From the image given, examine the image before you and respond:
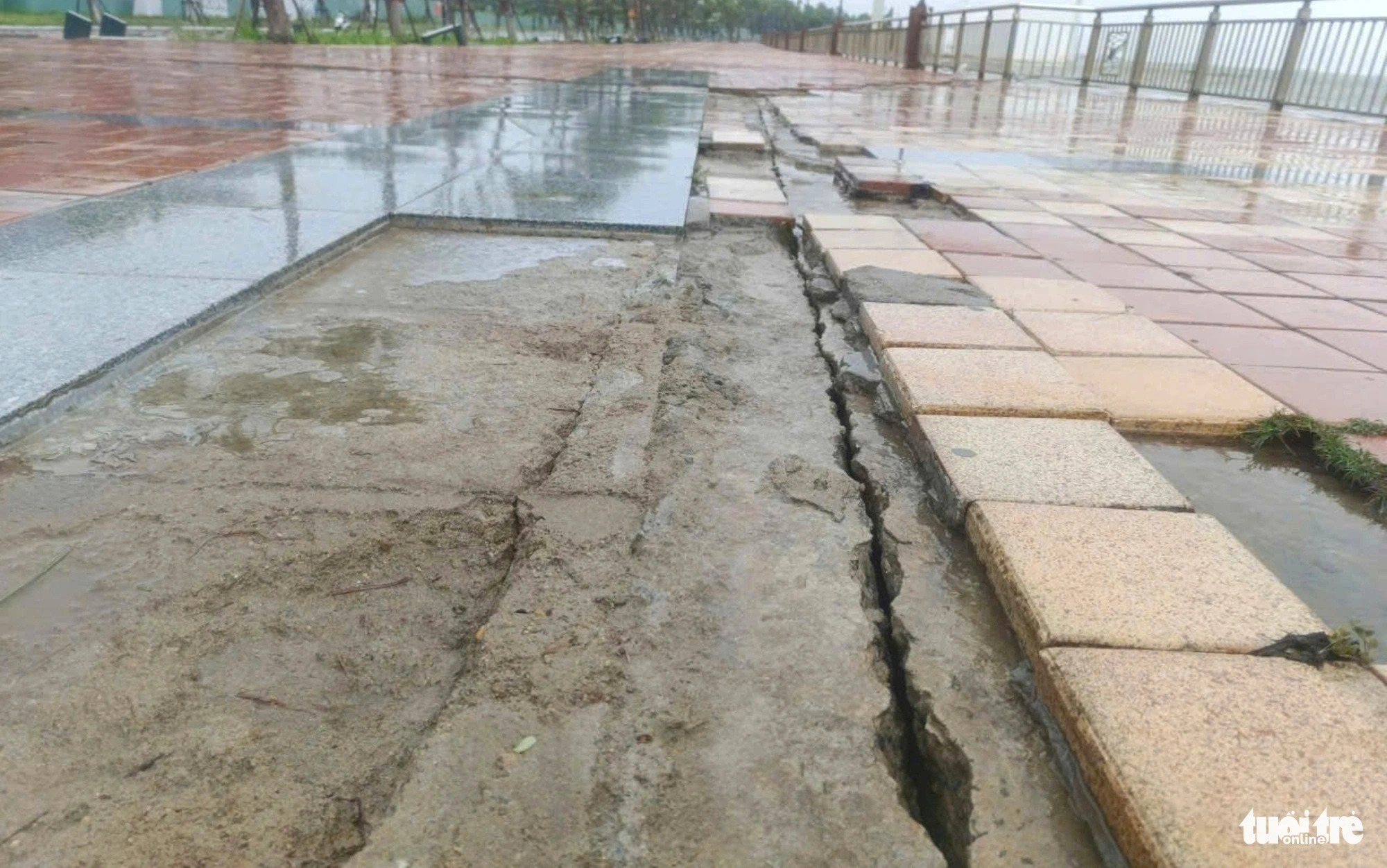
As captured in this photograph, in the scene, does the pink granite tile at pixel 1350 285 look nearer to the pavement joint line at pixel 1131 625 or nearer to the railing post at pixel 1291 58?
the pavement joint line at pixel 1131 625

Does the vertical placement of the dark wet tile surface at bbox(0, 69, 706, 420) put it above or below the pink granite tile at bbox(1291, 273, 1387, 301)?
above

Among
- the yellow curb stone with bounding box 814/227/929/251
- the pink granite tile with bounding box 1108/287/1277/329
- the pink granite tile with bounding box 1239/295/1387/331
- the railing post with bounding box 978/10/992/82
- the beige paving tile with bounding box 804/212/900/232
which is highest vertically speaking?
the railing post with bounding box 978/10/992/82

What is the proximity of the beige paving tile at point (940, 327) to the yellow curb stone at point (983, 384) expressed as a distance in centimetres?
5

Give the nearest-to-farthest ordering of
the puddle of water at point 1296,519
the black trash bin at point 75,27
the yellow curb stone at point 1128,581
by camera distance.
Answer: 1. the yellow curb stone at point 1128,581
2. the puddle of water at point 1296,519
3. the black trash bin at point 75,27

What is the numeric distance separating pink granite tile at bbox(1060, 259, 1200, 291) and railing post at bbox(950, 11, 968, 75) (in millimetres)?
16742

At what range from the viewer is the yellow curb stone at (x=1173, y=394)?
1865 mm

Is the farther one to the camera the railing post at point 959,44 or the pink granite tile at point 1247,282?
the railing post at point 959,44

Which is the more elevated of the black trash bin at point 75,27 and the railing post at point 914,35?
the railing post at point 914,35

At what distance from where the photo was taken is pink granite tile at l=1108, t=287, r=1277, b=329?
2.58 metres

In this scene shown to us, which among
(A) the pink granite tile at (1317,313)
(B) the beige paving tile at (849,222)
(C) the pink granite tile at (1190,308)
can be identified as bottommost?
(C) the pink granite tile at (1190,308)

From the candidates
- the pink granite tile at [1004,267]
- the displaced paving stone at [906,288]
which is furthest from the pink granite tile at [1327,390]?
the pink granite tile at [1004,267]

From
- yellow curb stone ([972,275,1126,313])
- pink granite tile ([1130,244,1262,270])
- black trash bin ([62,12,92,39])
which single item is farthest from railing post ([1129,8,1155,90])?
black trash bin ([62,12,92,39])

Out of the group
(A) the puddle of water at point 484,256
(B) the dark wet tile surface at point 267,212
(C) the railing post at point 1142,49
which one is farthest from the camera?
(C) the railing post at point 1142,49

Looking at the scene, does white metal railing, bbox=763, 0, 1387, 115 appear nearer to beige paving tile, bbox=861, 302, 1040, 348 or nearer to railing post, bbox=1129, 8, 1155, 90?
railing post, bbox=1129, 8, 1155, 90
